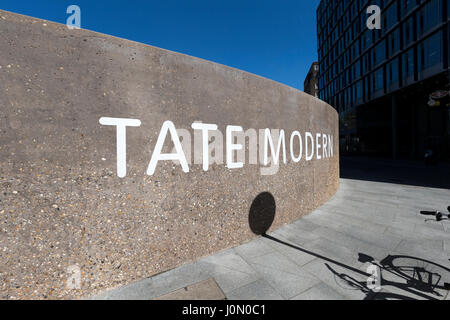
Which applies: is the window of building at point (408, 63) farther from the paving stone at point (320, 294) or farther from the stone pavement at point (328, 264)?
the paving stone at point (320, 294)

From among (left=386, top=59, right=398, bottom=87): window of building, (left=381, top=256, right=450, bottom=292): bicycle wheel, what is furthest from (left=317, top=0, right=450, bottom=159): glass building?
(left=381, top=256, right=450, bottom=292): bicycle wheel

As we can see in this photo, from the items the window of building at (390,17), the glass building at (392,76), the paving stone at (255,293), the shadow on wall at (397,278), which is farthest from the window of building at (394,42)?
the paving stone at (255,293)

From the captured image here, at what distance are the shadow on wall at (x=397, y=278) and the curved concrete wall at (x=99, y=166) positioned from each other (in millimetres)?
1851

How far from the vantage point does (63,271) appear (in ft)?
7.82

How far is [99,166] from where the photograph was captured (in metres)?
2.58

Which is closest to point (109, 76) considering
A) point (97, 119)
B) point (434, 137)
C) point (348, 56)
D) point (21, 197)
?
point (97, 119)

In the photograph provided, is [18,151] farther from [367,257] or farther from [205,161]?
[367,257]

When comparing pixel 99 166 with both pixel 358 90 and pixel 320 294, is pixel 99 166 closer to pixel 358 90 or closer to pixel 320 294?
pixel 320 294

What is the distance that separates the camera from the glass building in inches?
786

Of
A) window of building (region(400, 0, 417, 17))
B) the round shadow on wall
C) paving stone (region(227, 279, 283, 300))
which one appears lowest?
Answer: paving stone (region(227, 279, 283, 300))

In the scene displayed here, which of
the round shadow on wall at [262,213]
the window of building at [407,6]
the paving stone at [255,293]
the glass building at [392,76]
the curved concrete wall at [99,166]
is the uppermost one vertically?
the window of building at [407,6]

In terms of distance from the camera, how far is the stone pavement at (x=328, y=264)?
A: 2.57 metres

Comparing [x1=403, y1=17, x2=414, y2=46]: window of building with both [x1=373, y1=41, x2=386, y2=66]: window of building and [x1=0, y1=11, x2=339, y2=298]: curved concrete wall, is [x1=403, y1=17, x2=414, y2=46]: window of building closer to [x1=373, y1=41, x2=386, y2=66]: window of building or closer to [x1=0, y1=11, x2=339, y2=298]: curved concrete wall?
[x1=373, y1=41, x2=386, y2=66]: window of building

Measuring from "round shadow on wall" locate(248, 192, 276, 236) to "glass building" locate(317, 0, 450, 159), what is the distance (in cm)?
2606
